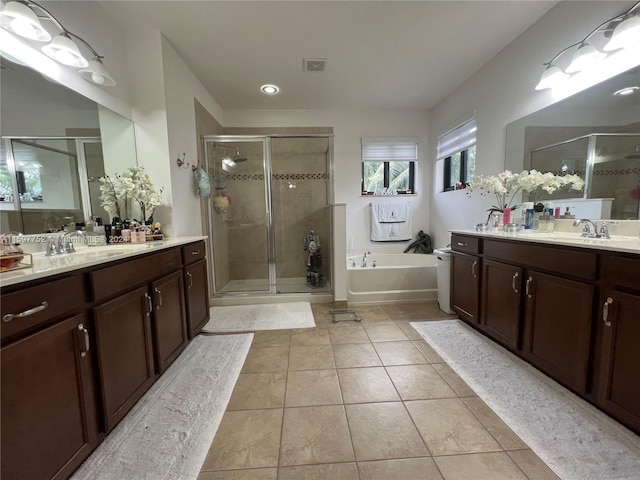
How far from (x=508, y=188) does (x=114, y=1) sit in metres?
3.32

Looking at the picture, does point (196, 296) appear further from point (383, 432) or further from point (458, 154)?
point (458, 154)

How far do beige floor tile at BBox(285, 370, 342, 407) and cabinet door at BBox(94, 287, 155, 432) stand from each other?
787 mm

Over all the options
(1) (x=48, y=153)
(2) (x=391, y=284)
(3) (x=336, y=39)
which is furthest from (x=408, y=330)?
(1) (x=48, y=153)

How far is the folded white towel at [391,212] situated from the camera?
3799 millimetres

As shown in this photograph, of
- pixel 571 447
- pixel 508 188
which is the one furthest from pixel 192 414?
pixel 508 188

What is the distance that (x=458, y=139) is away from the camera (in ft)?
10.2

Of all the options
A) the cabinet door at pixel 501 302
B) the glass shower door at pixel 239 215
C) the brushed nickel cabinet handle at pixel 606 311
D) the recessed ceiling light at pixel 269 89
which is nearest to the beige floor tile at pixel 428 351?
the cabinet door at pixel 501 302

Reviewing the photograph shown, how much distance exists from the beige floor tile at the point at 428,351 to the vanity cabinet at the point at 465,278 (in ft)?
1.62

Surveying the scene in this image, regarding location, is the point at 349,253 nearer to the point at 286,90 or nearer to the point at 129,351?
the point at 286,90

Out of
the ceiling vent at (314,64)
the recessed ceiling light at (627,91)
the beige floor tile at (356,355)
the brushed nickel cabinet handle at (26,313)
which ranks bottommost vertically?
the beige floor tile at (356,355)

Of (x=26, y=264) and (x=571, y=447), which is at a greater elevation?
(x=26, y=264)

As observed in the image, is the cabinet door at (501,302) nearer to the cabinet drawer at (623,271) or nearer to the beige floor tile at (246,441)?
the cabinet drawer at (623,271)

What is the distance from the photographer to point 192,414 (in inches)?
Answer: 53.2

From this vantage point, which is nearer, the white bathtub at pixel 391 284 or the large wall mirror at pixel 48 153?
the large wall mirror at pixel 48 153
